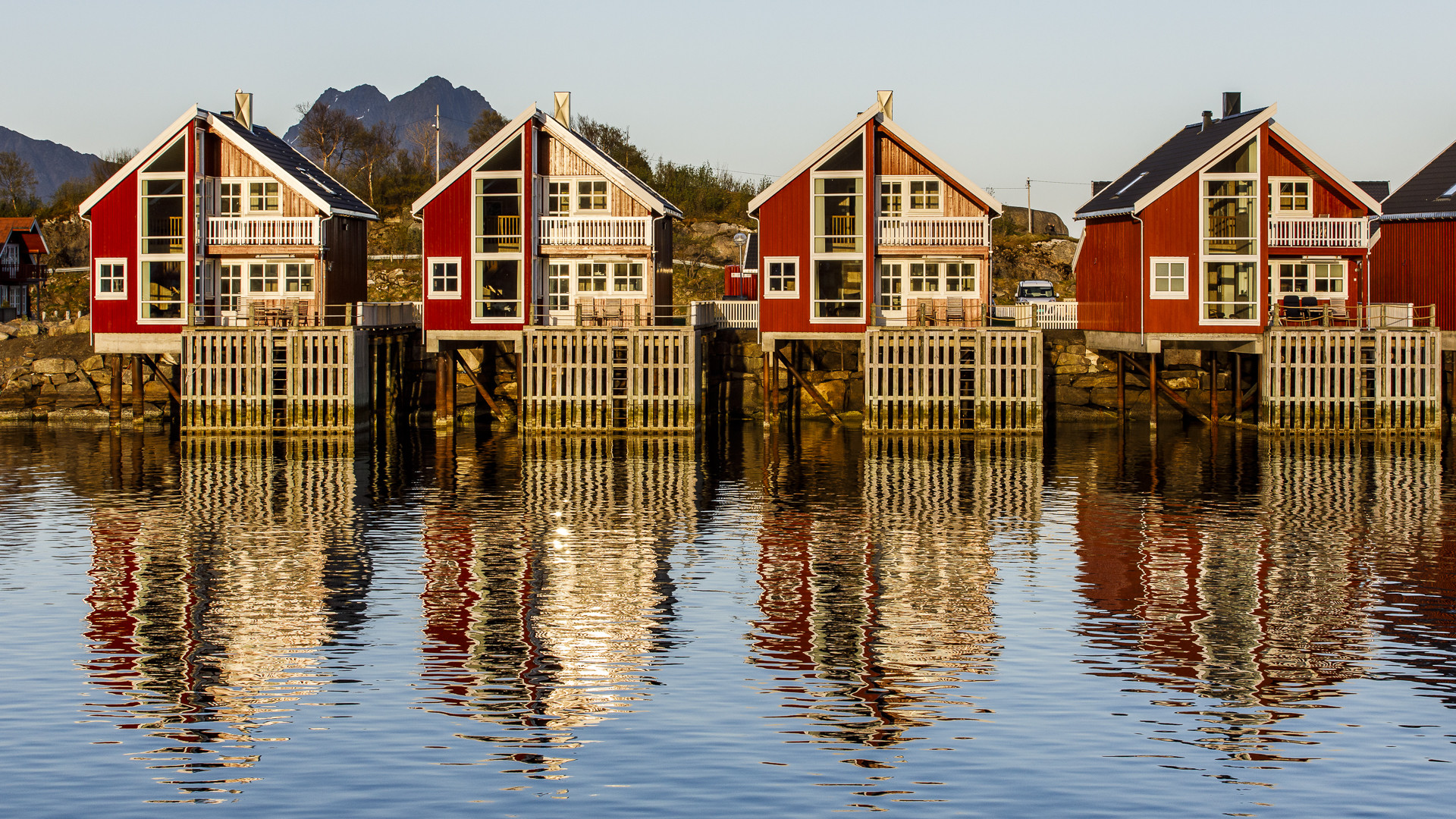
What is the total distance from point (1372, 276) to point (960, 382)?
18.6 metres

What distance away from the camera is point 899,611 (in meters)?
26.3

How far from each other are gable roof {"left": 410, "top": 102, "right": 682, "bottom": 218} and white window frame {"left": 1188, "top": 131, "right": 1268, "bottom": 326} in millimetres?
18689

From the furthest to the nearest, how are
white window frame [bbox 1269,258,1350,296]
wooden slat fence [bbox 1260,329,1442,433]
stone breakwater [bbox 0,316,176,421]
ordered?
stone breakwater [bbox 0,316,176,421] < white window frame [bbox 1269,258,1350,296] < wooden slat fence [bbox 1260,329,1442,433]

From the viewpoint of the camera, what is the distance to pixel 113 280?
56.0 m

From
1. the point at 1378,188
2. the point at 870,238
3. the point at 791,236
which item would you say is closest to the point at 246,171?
the point at 791,236

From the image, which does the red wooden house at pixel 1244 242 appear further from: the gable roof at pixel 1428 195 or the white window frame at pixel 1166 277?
the gable roof at pixel 1428 195

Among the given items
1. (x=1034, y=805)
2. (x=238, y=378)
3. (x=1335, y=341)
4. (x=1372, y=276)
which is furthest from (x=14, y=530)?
(x=1372, y=276)

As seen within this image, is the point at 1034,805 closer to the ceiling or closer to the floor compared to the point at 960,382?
closer to the floor

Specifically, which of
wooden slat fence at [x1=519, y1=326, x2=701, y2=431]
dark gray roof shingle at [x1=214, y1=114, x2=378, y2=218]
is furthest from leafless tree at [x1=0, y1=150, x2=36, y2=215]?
wooden slat fence at [x1=519, y1=326, x2=701, y2=431]

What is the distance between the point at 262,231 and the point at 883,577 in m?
34.2

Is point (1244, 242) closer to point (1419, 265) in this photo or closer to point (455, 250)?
point (1419, 265)

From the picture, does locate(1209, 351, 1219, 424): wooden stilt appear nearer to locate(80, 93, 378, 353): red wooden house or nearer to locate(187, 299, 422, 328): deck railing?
locate(187, 299, 422, 328): deck railing

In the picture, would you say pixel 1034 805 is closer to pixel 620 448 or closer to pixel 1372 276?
pixel 620 448

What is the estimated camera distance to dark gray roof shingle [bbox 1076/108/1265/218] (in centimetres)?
5625
